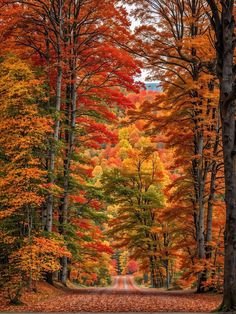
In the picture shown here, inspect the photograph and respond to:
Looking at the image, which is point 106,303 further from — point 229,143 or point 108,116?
point 108,116

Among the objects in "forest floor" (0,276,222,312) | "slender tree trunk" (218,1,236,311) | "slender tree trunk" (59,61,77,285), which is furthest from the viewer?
"slender tree trunk" (59,61,77,285)

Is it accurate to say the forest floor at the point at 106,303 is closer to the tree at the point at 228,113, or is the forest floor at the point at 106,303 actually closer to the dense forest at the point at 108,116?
the dense forest at the point at 108,116

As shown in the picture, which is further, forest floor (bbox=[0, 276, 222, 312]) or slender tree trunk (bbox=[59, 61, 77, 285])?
slender tree trunk (bbox=[59, 61, 77, 285])

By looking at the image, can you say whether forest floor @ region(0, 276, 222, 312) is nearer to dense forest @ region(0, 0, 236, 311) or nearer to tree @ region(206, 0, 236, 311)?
dense forest @ region(0, 0, 236, 311)

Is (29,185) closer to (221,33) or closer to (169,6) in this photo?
(221,33)

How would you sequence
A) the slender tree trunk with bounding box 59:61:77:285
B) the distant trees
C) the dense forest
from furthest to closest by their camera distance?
1. the slender tree trunk with bounding box 59:61:77:285
2. the distant trees
3. the dense forest

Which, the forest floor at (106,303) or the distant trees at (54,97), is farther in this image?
the distant trees at (54,97)

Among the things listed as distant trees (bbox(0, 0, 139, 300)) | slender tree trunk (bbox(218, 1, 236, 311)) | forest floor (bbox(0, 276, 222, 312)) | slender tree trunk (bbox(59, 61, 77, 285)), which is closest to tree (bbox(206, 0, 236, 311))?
slender tree trunk (bbox(218, 1, 236, 311))

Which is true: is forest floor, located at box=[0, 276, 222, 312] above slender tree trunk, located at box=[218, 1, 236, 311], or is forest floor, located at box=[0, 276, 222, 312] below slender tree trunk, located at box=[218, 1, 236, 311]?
below

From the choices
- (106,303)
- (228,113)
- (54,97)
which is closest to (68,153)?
(54,97)

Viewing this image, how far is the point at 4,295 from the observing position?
1290 cm

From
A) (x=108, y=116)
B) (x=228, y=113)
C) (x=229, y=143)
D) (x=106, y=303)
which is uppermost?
(x=108, y=116)

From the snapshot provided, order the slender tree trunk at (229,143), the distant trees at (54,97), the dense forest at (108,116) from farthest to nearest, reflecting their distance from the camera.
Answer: the distant trees at (54,97) → the dense forest at (108,116) → the slender tree trunk at (229,143)

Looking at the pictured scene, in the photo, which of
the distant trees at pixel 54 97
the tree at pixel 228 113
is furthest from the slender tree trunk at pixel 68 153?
the tree at pixel 228 113
